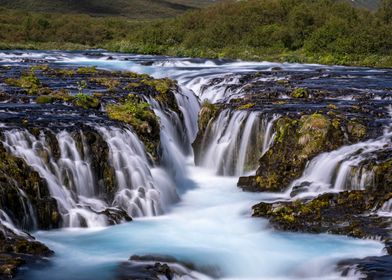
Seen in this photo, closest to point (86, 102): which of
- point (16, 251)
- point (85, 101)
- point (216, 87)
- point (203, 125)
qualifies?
point (85, 101)

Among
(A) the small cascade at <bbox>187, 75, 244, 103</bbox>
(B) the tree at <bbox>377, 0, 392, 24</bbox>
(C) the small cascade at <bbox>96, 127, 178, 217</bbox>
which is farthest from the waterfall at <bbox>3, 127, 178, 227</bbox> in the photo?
(B) the tree at <bbox>377, 0, 392, 24</bbox>

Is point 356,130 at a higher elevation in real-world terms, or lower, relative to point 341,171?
higher

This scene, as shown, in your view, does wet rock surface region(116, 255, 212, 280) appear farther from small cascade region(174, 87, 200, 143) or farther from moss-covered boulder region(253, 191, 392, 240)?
small cascade region(174, 87, 200, 143)

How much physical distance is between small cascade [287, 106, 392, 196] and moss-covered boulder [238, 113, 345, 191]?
463 mm

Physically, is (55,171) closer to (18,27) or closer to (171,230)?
(171,230)

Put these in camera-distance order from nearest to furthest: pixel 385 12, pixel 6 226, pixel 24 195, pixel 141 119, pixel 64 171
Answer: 1. pixel 6 226
2. pixel 24 195
3. pixel 64 171
4. pixel 141 119
5. pixel 385 12

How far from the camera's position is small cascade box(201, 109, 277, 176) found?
24.6 metres

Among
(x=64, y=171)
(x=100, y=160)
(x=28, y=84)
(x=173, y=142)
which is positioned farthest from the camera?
(x=28, y=84)

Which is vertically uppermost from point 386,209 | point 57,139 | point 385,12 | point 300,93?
point 385,12

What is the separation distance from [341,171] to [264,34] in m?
52.3

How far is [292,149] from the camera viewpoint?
22.6 meters

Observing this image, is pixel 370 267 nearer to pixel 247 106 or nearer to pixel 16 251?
pixel 16 251

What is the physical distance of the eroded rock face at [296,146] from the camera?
21.8 m

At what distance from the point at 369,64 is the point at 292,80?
1973 cm
